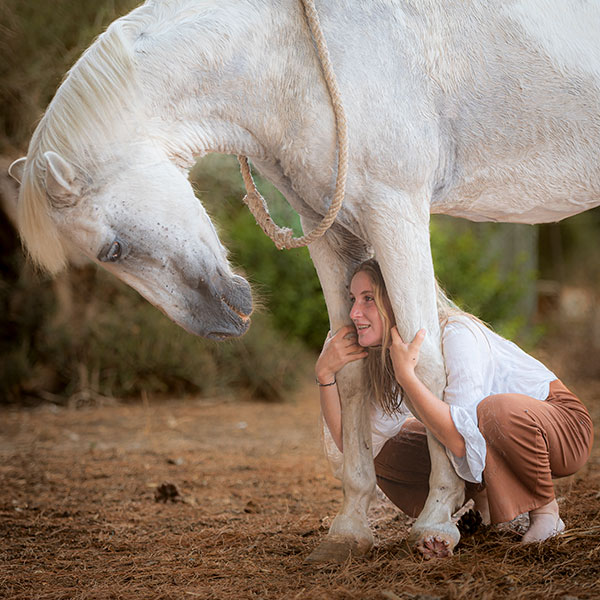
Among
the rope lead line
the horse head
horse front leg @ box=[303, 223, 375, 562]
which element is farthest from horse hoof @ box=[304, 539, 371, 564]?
the rope lead line

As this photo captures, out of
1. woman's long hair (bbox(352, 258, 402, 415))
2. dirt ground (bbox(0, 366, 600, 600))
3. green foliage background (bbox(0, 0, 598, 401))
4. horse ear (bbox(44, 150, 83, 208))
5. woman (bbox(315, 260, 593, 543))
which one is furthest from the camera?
green foliage background (bbox(0, 0, 598, 401))

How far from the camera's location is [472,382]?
221 centimetres

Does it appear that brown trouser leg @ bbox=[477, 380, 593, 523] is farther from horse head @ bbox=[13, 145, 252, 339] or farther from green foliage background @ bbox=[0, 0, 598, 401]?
green foliage background @ bbox=[0, 0, 598, 401]

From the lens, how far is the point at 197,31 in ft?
6.43

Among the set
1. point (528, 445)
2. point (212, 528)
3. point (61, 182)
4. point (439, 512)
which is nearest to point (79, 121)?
point (61, 182)

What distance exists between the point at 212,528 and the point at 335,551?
2.70 ft

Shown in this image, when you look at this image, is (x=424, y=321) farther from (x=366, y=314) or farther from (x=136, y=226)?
(x=136, y=226)

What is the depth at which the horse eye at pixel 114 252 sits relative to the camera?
1.87 m

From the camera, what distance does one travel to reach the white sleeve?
214 cm

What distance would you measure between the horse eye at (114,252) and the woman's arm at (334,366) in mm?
806

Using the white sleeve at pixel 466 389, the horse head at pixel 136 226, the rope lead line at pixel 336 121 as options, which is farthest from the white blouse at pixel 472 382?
the horse head at pixel 136 226

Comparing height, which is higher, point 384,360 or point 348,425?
point 384,360

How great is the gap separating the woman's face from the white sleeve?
212mm

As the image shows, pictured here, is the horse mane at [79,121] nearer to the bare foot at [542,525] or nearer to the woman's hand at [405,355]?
the woman's hand at [405,355]
